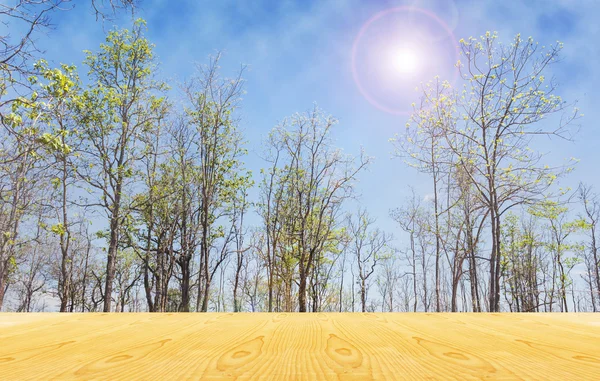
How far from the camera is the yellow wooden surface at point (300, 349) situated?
44.0 inches

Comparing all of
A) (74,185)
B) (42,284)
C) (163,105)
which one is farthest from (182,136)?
(42,284)

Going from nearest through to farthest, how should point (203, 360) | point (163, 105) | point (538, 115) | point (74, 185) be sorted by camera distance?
point (203, 360) → point (538, 115) → point (74, 185) → point (163, 105)

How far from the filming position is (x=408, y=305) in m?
33.4

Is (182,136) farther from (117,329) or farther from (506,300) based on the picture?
(506,300)

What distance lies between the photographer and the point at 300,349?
1447 mm

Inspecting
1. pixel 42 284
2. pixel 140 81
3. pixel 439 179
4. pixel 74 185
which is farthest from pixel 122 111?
pixel 42 284

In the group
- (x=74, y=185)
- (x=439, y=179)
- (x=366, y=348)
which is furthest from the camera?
(x=439, y=179)

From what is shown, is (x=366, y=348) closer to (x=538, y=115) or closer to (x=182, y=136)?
(x=538, y=115)

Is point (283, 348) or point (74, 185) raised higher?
point (74, 185)

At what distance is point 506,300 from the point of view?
1048 inches

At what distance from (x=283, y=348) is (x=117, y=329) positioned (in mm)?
1103

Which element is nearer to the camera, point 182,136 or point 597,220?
point 182,136

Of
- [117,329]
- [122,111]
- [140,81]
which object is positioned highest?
[140,81]

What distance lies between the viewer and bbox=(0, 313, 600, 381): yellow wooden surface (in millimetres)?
1118
